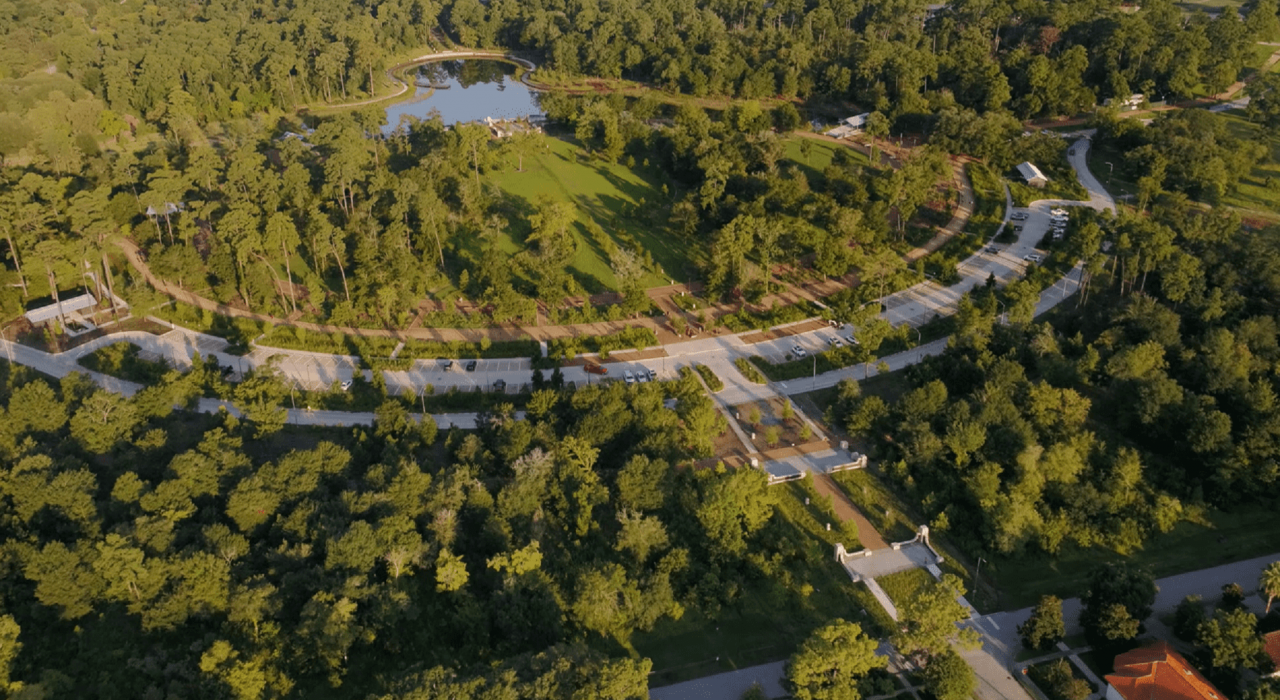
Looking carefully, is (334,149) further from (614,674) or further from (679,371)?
(614,674)

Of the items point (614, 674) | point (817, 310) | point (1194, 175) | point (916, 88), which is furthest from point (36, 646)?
point (916, 88)

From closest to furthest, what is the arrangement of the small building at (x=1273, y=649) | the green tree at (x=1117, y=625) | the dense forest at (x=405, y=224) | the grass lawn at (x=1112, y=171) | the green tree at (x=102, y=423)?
the small building at (x=1273, y=649)
the green tree at (x=1117, y=625)
the green tree at (x=102, y=423)
the dense forest at (x=405, y=224)
the grass lawn at (x=1112, y=171)

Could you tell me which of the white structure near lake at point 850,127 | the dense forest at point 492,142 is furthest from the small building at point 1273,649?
the white structure near lake at point 850,127

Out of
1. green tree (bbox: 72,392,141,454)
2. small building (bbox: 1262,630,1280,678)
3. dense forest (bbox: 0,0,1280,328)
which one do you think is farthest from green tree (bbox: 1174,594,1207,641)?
green tree (bbox: 72,392,141,454)

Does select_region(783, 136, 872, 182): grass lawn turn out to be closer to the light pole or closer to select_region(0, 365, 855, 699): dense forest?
select_region(0, 365, 855, 699): dense forest

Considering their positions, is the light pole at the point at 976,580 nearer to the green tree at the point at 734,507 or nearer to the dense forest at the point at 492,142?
the green tree at the point at 734,507
